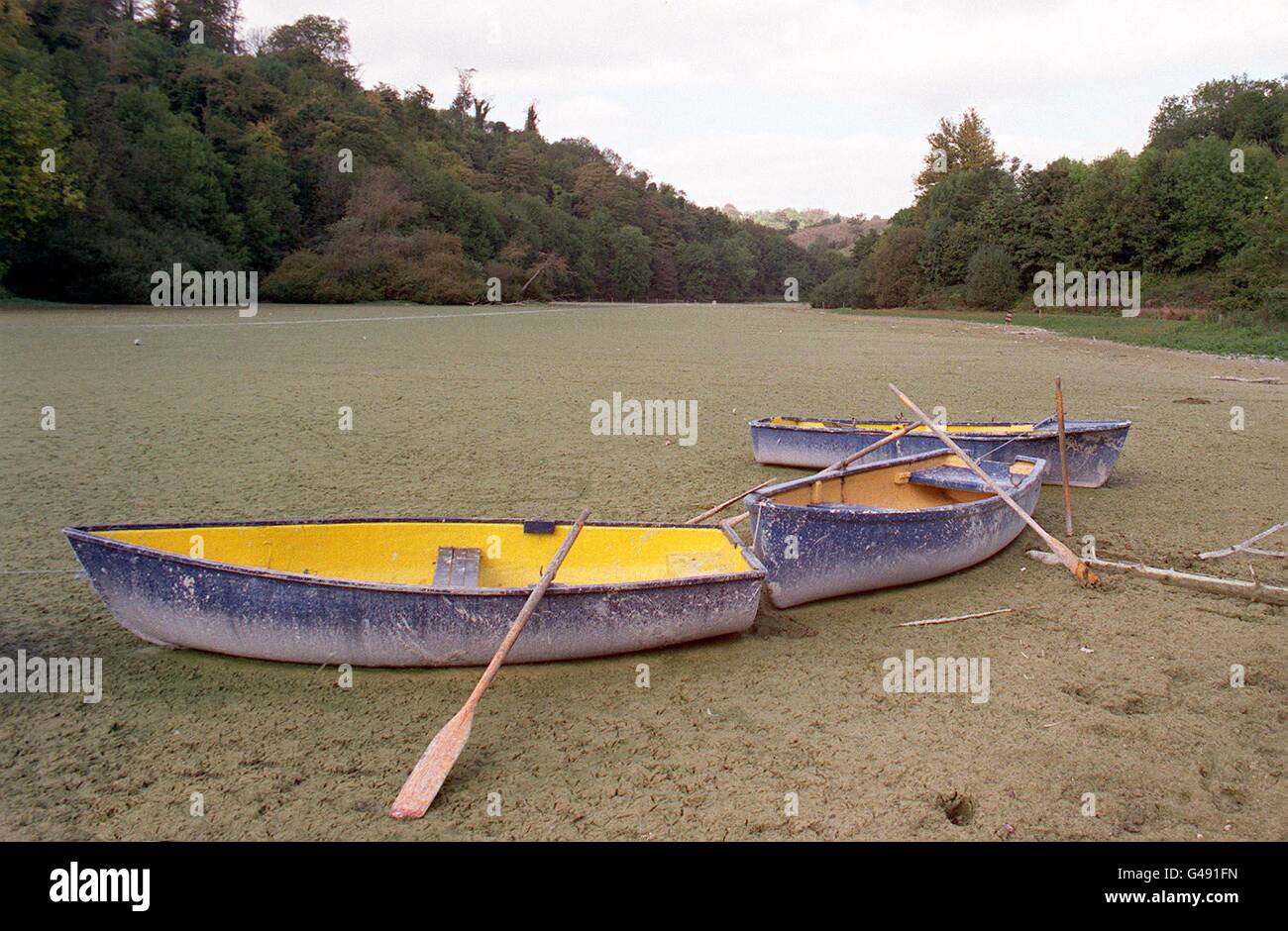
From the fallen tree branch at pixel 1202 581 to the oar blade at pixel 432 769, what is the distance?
4.17 meters

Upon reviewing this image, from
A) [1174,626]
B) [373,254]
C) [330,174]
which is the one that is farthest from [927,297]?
[1174,626]

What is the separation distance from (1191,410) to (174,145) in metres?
39.0

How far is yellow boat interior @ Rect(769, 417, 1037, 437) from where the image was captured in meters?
8.02

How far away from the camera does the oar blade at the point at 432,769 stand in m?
3.25

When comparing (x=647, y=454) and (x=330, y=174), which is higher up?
(x=330, y=174)

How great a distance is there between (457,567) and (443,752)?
166cm

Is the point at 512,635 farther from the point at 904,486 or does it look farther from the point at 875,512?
the point at 904,486

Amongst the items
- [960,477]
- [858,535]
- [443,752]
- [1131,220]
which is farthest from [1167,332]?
[443,752]

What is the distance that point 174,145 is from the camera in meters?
37.7

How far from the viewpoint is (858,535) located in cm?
513

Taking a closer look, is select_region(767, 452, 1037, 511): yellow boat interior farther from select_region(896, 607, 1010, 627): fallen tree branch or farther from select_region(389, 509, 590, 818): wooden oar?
select_region(389, 509, 590, 818): wooden oar

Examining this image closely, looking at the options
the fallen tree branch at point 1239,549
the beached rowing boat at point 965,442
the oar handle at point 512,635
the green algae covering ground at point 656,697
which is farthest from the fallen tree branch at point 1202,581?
the oar handle at point 512,635

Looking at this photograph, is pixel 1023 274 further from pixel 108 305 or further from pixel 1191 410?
pixel 108 305
